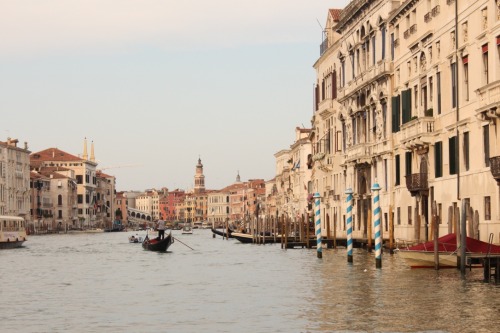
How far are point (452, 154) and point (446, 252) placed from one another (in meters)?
6.47

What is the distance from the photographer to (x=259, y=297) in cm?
2280

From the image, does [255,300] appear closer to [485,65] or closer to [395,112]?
[485,65]

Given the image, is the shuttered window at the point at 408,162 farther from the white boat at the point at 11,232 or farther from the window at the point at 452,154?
the white boat at the point at 11,232

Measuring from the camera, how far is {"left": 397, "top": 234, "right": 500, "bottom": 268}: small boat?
24.9 m

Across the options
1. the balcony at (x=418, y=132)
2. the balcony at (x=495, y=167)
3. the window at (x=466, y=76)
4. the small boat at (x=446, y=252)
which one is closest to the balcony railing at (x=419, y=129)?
the balcony at (x=418, y=132)

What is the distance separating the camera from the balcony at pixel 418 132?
34969 mm

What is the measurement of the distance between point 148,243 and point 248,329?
36.8 meters

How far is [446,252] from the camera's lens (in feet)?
87.7

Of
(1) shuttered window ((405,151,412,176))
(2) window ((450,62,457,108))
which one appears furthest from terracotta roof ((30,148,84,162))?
(2) window ((450,62,457,108))

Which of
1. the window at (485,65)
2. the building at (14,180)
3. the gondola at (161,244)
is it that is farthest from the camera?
the building at (14,180)

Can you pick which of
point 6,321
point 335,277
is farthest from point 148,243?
point 6,321

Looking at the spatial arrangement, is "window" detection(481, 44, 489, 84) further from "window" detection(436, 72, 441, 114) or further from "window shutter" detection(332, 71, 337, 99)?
"window shutter" detection(332, 71, 337, 99)

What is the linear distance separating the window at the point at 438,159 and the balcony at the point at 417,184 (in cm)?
117

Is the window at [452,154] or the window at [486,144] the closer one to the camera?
the window at [486,144]
